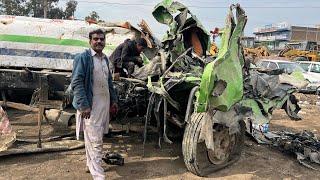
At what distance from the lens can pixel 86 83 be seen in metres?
4.82

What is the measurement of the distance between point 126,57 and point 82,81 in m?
2.03

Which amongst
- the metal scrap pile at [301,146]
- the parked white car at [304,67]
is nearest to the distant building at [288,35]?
the parked white car at [304,67]

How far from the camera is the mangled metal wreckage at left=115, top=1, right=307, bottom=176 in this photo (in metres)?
5.07

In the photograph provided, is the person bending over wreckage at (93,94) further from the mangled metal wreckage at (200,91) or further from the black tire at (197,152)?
the black tire at (197,152)

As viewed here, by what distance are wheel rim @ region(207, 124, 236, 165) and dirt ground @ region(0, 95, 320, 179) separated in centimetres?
18

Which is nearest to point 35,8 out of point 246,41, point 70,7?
point 70,7

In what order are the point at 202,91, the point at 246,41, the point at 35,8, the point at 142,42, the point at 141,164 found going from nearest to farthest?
the point at 202,91, the point at 141,164, the point at 142,42, the point at 246,41, the point at 35,8

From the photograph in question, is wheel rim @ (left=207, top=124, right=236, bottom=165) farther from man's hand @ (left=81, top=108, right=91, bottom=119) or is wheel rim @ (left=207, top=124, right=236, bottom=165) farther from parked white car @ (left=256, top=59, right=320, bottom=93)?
parked white car @ (left=256, top=59, right=320, bottom=93)

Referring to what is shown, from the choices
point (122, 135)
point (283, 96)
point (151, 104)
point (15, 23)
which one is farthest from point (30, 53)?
point (283, 96)

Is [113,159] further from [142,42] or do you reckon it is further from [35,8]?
[35,8]

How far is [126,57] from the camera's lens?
6.71 m

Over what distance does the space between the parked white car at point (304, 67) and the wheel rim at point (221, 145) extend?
45.8 feet

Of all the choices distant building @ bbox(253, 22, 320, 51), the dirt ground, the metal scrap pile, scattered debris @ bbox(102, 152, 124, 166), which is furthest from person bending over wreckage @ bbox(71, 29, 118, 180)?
distant building @ bbox(253, 22, 320, 51)

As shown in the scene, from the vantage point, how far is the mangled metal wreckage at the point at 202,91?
5066mm
